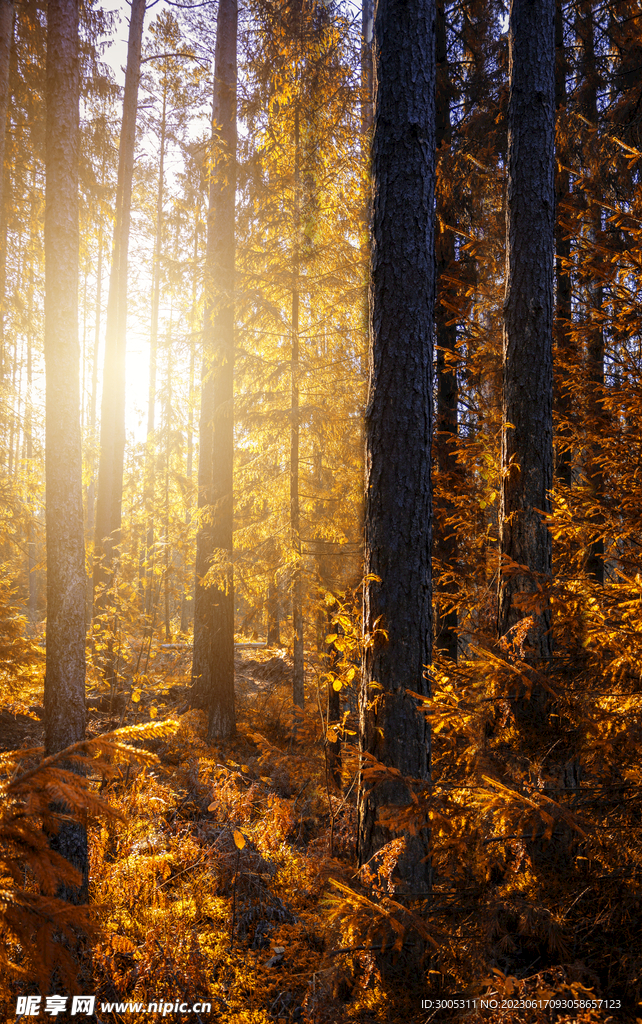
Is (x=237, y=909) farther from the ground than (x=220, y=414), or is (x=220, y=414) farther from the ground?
(x=220, y=414)

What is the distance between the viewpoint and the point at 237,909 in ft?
13.9

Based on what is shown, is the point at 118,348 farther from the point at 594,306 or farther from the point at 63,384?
the point at 594,306

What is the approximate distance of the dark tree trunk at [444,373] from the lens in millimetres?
8195

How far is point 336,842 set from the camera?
4836mm

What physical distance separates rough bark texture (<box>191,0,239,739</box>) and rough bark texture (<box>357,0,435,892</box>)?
478 centimetres

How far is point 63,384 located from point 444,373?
6058mm

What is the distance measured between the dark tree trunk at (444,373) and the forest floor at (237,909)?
10.4 ft

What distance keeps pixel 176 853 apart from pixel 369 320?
194 inches

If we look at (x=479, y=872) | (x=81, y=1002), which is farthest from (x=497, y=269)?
(x=81, y=1002)

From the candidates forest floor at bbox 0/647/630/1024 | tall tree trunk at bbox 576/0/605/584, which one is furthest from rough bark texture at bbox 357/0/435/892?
tall tree trunk at bbox 576/0/605/584

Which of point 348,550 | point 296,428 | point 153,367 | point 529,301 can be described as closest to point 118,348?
point 296,428

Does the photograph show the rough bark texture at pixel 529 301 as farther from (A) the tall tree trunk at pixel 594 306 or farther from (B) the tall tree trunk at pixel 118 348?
(B) the tall tree trunk at pixel 118 348

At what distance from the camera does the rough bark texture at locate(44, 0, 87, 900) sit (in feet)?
14.3

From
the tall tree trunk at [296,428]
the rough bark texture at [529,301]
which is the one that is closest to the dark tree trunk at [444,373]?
the rough bark texture at [529,301]
